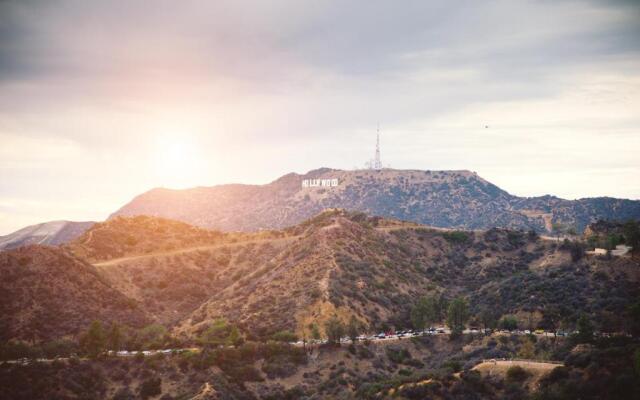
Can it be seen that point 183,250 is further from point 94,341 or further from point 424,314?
point 424,314

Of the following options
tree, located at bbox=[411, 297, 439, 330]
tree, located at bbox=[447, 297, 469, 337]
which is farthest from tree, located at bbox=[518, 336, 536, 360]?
tree, located at bbox=[411, 297, 439, 330]

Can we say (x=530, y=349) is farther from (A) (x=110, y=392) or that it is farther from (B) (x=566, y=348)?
(A) (x=110, y=392)

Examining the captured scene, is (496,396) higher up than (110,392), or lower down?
higher up

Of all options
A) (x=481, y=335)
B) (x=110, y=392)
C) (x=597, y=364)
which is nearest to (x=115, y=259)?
(x=110, y=392)

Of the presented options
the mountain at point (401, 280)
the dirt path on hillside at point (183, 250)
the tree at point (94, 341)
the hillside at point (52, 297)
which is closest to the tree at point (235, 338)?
the mountain at point (401, 280)

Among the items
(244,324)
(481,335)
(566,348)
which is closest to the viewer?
(566,348)

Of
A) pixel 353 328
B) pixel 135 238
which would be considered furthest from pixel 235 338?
pixel 135 238
